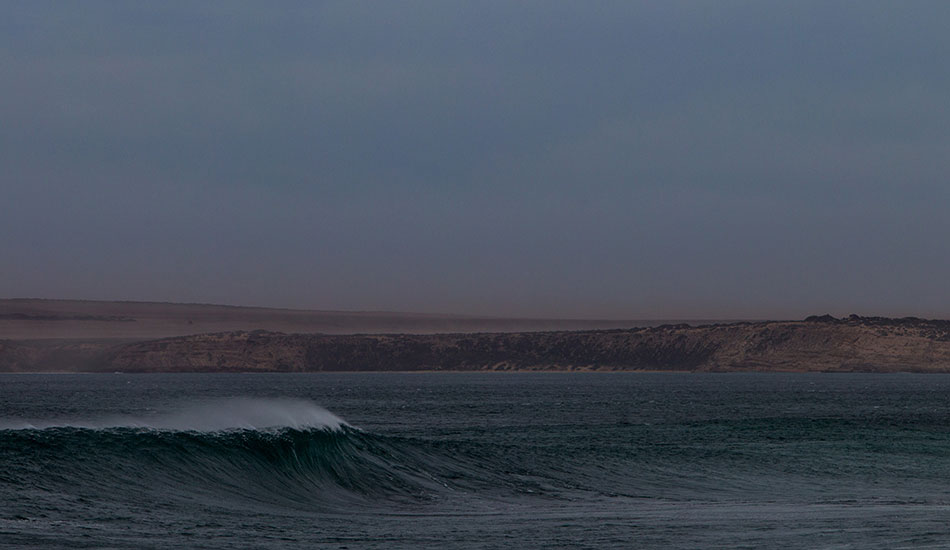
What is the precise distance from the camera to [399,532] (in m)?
21.8

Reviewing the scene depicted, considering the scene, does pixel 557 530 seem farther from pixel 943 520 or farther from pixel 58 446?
pixel 58 446

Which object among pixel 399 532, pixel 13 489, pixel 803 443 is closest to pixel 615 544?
pixel 399 532

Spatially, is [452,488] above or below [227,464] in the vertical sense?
below

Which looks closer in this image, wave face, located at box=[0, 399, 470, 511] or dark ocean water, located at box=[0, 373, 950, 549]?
dark ocean water, located at box=[0, 373, 950, 549]

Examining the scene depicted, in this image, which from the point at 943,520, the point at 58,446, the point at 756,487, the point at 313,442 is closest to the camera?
the point at 943,520

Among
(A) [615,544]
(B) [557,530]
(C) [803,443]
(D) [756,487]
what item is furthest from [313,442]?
(C) [803,443]

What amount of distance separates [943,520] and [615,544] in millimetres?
7913

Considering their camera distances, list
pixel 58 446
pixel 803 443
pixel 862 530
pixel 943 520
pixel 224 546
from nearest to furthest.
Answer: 1. pixel 224 546
2. pixel 862 530
3. pixel 943 520
4. pixel 58 446
5. pixel 803 443

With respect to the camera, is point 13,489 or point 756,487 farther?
point 756,487

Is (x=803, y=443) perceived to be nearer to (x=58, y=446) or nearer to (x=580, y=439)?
(x=580, y=439)

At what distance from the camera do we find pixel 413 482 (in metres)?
34.2

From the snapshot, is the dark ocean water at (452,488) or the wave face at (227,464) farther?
the wave face at (227,464)

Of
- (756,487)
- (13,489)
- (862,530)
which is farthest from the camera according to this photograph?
(756,487)

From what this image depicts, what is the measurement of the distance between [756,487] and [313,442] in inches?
607
